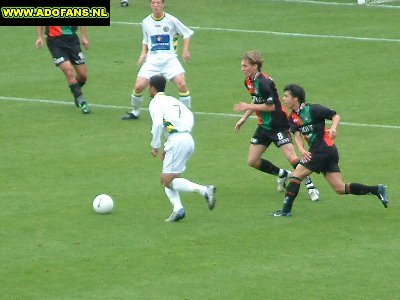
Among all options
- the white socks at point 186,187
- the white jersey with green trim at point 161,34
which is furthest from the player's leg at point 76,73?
the white socks at point 186,187

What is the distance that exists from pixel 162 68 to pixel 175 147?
6.85 m

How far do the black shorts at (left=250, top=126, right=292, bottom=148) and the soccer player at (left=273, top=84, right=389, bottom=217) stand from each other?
4.10 ft

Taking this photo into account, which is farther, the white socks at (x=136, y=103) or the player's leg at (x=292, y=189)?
the white socks at (x=136, y=103)

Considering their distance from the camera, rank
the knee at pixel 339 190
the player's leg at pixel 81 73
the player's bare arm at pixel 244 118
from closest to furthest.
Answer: the knee at pixel 339 190 → the player's bare arm at pixel 244 118 → the player's leg at pixel 81 73

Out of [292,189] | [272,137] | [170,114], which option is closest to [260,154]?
[272,137]

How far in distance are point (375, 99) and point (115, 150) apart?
617 centimetres

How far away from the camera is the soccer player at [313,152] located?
15.8 m

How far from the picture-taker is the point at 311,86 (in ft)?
81.9

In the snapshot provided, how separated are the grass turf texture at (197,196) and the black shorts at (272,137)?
2.37 feet

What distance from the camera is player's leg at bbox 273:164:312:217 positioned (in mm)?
15750

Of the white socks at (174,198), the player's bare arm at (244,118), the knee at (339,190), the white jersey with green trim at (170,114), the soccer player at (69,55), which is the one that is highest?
the white jersey with green trim at (170,114)

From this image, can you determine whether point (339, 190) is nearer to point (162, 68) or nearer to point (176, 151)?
point (176, 151)

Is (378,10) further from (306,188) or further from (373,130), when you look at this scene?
(306,188)

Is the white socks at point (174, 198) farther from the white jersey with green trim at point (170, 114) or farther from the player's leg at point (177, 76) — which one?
the player's leg at point (177, 76)
